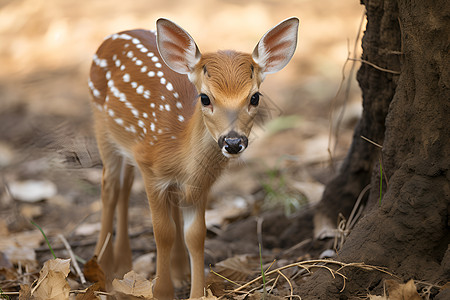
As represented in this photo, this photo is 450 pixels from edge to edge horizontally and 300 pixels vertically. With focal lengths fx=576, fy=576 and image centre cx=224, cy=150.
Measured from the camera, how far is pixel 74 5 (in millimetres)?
10102

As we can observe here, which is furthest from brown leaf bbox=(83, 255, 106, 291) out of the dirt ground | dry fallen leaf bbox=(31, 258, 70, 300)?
dry fallen leaf bbox=(31, 258, 70, 300)

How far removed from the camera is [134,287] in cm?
328

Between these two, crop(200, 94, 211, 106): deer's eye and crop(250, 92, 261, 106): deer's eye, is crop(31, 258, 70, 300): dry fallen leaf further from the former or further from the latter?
crop(250, 92, 261, 106): deer's eye

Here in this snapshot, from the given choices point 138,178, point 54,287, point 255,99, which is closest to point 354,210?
point 255,99

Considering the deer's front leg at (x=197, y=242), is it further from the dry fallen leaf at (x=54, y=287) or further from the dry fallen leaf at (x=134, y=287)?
the dry fallen leaf at (x=54, y=287)

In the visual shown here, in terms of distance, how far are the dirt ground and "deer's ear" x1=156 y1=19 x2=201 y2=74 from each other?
0.71 metres

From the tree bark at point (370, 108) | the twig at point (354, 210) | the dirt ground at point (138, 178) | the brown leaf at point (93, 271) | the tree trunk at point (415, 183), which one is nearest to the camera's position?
the tree trunk at point (415, 183)

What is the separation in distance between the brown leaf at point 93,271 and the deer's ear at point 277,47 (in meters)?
1.73

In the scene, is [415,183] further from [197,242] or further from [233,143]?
[197,242]

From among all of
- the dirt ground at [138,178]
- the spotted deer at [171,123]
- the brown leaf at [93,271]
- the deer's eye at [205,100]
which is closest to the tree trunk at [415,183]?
the dirt ground at [138,178]

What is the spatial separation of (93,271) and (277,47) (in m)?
1.97

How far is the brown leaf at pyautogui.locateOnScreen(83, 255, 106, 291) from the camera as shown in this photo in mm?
3889

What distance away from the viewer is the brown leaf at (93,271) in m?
3.89

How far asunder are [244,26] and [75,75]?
2.90 metres
